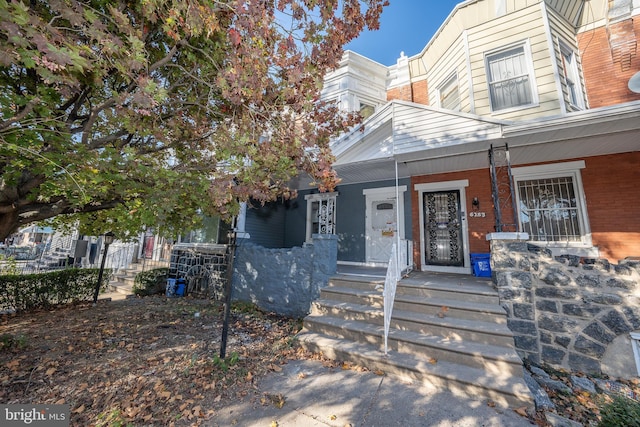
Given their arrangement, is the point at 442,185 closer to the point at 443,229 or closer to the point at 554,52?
the point at 443,229

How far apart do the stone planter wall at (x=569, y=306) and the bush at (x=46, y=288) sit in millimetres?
11450

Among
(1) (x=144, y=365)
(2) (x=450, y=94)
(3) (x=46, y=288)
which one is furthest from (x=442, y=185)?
(3) (x=46, y=288)

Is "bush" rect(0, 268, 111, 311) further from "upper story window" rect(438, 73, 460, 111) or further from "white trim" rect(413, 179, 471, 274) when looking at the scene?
"upper story window" rect(438, 73, 460, 111)

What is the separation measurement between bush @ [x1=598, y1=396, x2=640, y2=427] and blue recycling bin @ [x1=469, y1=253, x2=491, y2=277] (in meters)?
4.50

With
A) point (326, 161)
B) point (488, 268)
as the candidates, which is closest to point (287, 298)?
point (326, 161)

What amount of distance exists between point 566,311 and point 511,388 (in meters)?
2.41

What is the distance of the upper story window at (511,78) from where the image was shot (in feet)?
21.7

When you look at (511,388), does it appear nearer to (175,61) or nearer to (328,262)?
(328,262)

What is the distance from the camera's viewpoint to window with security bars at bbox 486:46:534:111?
6656 millimetres

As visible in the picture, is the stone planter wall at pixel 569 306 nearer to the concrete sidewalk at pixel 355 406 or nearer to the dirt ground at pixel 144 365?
the dirt ground at pixel 144 365

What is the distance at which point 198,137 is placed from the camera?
4703 mm

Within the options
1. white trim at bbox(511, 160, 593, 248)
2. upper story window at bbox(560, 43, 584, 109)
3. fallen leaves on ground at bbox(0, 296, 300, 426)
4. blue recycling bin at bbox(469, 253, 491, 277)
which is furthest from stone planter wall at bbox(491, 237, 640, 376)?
upper story window at bbox(560, 43, 584, 109)

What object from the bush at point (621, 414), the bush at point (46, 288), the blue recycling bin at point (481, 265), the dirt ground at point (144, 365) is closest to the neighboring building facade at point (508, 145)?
the blue recycling bin at point (481, 265)

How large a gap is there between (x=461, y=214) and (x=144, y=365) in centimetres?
804
